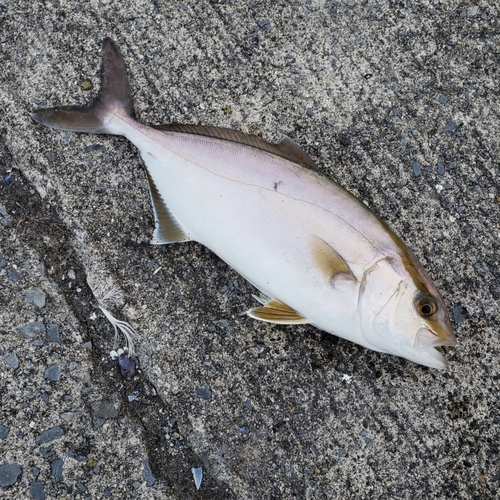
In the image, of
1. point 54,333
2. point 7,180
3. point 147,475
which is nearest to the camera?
point 147,475

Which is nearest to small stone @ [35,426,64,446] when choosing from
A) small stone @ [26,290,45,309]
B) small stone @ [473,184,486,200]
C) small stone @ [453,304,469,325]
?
small stone @ [26,290,45,309]

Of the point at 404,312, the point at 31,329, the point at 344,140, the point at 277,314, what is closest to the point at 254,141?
the point at 344,140

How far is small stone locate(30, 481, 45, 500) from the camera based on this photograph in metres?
2.26

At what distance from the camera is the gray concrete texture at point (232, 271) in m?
2.35

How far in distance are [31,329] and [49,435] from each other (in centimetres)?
48

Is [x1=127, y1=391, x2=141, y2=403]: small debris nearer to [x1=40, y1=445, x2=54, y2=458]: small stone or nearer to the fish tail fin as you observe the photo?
[x1=40, y1=445, x2=54, y2=458]: small stone

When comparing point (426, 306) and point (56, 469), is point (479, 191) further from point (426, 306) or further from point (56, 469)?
point (56, 469)

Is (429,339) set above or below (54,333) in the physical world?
above

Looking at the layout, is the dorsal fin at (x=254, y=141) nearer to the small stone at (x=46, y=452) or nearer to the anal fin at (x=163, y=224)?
the anal fin at (x=163, y=224)

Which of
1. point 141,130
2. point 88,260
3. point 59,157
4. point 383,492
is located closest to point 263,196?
point 141,130

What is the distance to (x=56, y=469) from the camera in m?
2.29

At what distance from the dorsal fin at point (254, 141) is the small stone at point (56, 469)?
5.09 ft

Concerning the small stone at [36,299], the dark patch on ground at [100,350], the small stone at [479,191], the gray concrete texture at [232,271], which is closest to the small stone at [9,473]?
the gray concrete texture at [232,271]

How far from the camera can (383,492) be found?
234cm
